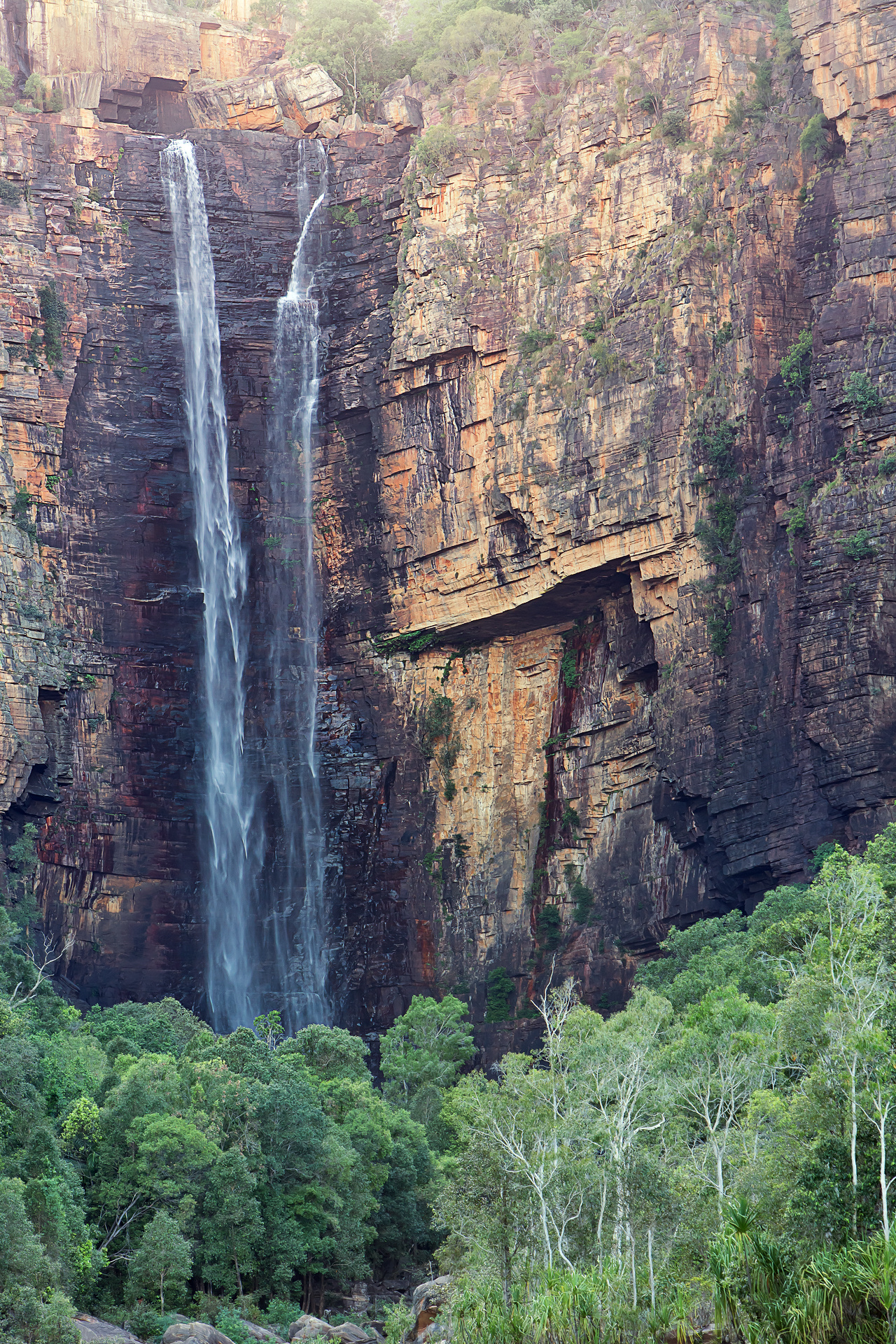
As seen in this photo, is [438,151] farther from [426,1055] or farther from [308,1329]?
[308,1329]

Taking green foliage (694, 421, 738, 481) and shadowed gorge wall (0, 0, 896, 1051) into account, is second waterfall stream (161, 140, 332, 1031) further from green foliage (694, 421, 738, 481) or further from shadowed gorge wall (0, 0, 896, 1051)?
green foliage (694, 421, 738, 481)

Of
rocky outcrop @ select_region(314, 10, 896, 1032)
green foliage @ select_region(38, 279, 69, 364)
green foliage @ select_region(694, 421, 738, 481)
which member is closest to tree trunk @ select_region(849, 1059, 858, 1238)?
rocky outcrop @ select_region(314, 10, 896, 1032)

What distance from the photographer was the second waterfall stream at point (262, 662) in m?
53.8

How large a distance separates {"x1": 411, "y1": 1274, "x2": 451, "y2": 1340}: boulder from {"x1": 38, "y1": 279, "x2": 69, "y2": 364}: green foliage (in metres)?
29.9

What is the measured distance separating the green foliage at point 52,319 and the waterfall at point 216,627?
12.2ft

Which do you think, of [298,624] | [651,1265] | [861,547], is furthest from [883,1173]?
[298,624]

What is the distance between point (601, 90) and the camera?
5412 centimetres

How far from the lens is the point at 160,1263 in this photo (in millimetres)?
Answer: 35125

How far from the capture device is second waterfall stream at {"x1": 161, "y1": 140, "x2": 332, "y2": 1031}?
5375 centimetres

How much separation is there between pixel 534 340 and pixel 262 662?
495 inches

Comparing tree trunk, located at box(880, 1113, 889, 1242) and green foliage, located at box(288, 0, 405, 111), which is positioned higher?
green foliage, located at box(288, 0, 405, 111)

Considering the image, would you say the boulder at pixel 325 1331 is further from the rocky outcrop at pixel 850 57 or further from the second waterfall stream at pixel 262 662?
the rocky outcrop at pixel 850 57

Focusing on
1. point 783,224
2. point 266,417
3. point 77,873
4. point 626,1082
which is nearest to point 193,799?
point 77,873

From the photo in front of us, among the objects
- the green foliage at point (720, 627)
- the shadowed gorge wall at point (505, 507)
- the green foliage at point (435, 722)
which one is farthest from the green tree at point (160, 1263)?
the green foliage at point (435, 722)
